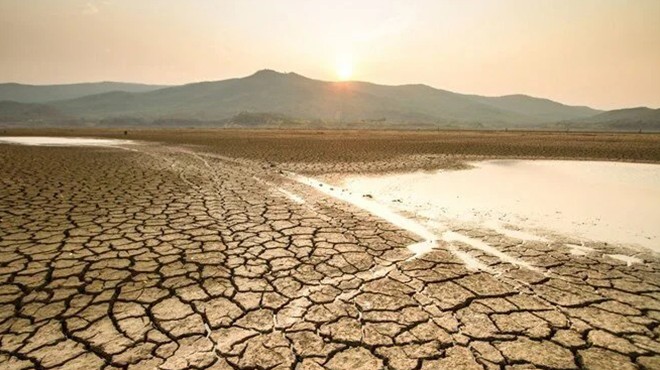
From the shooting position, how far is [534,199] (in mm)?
7426

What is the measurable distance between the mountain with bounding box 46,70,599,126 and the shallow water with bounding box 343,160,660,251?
119m

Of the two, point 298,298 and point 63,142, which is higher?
point 63,142

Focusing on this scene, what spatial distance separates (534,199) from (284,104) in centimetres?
14432

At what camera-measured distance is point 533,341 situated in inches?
98.7

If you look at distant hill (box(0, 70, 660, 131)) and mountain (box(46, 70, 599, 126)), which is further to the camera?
mountain (box(46, 70, 599, 126))

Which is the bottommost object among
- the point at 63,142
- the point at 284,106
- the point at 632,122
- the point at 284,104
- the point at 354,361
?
the point at 354,361

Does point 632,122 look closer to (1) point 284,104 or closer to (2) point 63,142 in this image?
(1) point 284,104

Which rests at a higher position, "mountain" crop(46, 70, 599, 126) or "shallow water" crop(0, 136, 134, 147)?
"mountain" crop(46, 70, 599, 126)

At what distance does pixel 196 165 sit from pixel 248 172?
2.65m

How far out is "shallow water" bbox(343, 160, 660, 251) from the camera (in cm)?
539

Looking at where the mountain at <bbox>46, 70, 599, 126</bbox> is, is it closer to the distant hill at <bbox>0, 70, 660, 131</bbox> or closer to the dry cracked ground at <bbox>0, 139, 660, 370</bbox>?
the distant hill at <bbox>0, 70, 660, 131</bbox>

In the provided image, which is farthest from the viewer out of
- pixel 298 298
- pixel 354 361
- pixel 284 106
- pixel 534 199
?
pixel 284 106

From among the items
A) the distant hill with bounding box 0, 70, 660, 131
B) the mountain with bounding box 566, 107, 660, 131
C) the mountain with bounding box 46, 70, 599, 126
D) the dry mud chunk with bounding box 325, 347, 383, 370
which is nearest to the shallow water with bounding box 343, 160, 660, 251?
the dry mud chunk with bounding box 325, 347, 383, 370

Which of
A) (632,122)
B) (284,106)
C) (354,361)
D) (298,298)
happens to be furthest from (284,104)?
(354,361)
